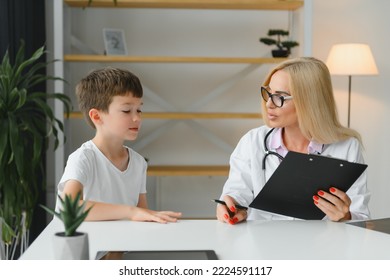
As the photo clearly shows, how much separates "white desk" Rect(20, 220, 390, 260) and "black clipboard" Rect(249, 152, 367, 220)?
0.23 ft

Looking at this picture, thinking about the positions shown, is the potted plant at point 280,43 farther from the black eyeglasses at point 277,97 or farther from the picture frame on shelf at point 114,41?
the black eyeglasses at point 277,97

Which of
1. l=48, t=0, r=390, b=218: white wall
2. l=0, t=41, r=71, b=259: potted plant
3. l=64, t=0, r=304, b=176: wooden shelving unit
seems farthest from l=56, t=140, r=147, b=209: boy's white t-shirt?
l=48, t=0, r=390, b=218: white wall

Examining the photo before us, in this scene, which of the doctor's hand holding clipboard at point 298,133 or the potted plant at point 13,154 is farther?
the potted plant at point 13,154

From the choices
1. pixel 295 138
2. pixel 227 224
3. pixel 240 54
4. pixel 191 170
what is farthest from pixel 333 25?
pixel 227 224

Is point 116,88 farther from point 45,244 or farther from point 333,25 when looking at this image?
point 333,25

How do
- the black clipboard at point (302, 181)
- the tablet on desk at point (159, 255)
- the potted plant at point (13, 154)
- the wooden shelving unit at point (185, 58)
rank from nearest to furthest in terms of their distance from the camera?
the tablet on desk at point (159, 255) < the black clipboard at point (302, 181) < the potted plant at point (13, 154) < the wooden shelving unit at point (185, 58)

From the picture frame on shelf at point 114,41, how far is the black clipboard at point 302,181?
2.34 meters

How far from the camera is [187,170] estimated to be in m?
3.82

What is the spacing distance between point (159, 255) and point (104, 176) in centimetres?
78

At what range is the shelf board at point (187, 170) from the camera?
3.76 m

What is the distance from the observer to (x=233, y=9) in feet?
13.3

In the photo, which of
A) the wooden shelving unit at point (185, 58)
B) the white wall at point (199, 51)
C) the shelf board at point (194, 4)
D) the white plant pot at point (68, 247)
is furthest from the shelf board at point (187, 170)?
the white plant pot at point (68, 247)

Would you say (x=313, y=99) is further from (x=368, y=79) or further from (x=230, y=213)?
(x=368, y=79)

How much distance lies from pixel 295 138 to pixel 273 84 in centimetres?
22
